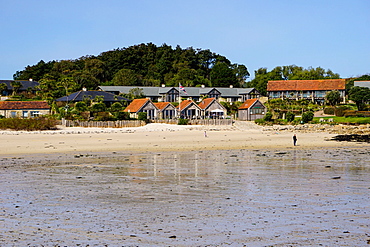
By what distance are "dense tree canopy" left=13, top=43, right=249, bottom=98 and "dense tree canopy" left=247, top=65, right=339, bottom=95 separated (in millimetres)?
5641

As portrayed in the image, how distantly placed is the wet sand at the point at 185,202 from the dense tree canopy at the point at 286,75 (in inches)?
3162

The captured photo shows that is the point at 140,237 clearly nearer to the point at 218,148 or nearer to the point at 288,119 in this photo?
the point at 218,148

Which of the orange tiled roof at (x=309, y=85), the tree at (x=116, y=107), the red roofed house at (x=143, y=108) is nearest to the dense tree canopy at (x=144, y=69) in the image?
the orange tiled roof at (x=309, y=85)

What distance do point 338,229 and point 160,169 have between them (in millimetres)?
11407

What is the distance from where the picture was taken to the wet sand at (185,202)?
31.3ft

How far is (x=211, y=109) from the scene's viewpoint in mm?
69375

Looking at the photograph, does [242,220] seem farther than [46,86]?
No

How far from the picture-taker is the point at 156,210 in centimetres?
→ 1191

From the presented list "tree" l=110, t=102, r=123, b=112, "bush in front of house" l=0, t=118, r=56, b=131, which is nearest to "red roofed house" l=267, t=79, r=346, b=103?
"tree" l=110, t=102, r=123, b=112

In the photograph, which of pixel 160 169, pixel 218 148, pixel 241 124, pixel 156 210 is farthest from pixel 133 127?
pixel 156 210

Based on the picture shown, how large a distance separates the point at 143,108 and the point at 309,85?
42.9 meters

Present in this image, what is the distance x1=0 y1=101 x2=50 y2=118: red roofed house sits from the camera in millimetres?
60312

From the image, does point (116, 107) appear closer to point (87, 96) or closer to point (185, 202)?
point (87, 96)

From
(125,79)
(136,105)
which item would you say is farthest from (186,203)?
(125,79)
